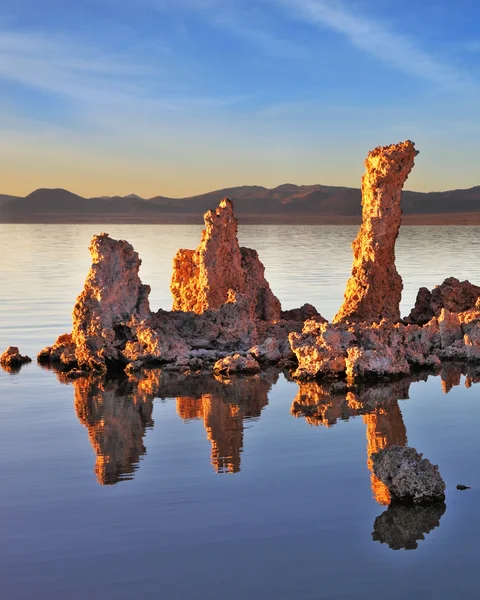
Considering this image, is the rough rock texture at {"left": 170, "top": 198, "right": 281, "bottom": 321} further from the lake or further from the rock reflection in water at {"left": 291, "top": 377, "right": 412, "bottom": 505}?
the rock reflection in water at {"left": 291, "top": 377, "right": 412, "bottom": 505}

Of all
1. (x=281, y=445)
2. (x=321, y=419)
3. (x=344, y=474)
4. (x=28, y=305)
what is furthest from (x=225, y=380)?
(x=28, y=305)

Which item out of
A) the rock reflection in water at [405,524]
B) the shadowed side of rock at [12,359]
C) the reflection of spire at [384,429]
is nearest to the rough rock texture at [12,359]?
the shadowed side of rock at [12,359]

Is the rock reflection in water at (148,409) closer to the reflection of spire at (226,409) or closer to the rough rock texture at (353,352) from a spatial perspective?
the reflection of spire at (226,409)

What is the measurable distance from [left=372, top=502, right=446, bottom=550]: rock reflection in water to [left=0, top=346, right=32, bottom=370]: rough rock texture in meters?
11.7

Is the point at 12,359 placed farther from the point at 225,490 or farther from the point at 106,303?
the point at 225,490

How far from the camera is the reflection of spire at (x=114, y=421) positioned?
1466 centimetres

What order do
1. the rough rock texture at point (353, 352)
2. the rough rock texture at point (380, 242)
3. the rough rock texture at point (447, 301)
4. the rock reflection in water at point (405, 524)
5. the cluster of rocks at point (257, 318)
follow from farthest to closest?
the rough rock texture at point (447, 301), the rough rock texture at point (380, 242), the cluster of rocks at point (257, 318), the rough rock texture at point (353, 352), the rock reflection in water at point (405, 524)

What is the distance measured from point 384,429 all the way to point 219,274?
8376 millimetres

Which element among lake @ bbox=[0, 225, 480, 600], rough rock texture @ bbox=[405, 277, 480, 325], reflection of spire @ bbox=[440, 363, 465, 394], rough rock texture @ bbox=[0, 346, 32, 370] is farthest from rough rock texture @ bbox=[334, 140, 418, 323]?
rough rock texture @ bbox=[0, 346, 32, 370]

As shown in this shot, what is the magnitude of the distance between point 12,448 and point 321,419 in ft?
15.7

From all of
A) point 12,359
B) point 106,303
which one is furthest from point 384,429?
point 12,359

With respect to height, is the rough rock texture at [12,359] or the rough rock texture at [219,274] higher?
the rough rock texture at [219,274]

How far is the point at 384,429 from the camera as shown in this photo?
16703 millimetres

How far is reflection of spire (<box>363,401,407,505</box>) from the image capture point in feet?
51.3
